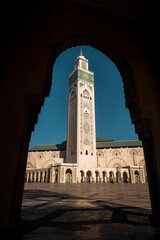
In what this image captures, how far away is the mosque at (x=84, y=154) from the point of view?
31078 millimetres

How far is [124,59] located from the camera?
3627 mm

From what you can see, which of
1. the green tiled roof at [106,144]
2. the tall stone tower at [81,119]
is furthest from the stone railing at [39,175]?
the green tiled roof at [106,144]

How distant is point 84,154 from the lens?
111 ft

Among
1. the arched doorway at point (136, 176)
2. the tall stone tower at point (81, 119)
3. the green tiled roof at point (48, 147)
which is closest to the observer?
the arched doorway at point (136, 176)

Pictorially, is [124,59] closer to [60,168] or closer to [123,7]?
[123,7]

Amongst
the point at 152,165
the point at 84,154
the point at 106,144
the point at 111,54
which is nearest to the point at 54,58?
the point at 111,54

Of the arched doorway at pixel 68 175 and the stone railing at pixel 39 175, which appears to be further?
the stone railing at pixel 39 175

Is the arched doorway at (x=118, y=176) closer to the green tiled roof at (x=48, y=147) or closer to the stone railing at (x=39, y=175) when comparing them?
the stone railing at (x=39, y=175)

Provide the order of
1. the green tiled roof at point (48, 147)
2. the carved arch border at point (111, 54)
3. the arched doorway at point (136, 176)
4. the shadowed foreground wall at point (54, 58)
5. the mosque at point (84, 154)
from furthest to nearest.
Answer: the green tiled roof at point (48, 147)
the arched doorway at point (136, 176)
the mosque at point (84, 154)
the carved arch border at point (111, 54)
the shadowed foreground wall at point (54, 58)

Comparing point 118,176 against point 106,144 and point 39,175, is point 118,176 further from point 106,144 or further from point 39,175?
point 39,175

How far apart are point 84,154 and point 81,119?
7.87 m

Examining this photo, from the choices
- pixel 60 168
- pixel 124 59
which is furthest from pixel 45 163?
pixel 124 59

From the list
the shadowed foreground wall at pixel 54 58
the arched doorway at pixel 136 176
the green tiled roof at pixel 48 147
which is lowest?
the arched doorway at pixel 136 176

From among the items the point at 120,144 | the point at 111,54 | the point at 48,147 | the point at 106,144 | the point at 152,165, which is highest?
the point at 106,144
